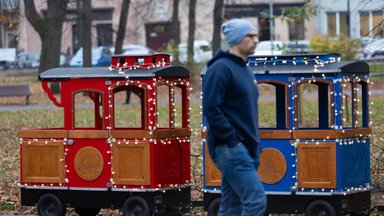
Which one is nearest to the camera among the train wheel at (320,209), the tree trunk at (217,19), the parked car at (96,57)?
the train wheel at (320,209)

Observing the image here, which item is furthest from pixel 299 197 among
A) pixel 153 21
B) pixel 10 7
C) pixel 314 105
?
pixel 153 21

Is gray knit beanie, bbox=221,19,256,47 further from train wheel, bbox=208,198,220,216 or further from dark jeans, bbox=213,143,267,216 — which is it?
train wheel, bbox=208,198,220,216

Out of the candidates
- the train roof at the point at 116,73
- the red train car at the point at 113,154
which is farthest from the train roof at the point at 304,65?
the red train car at the point at 113,154

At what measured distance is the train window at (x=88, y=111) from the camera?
1309 centimetres

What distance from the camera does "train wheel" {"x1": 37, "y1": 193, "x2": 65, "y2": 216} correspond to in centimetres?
1248

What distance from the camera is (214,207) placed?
38.4 feet

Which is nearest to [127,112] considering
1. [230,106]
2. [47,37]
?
[47,37]

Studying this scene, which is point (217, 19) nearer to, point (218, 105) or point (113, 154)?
point (113, 154)

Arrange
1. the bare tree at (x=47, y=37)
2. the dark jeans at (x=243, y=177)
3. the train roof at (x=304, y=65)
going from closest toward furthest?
the dark jeans at (x=243, y=177)
the train roof at (x=304, y=65)
the bare tree at (x=47, y=37)

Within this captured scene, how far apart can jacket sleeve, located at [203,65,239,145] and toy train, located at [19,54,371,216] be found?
2907 mm

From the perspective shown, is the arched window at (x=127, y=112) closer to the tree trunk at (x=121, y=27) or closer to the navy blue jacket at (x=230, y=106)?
the tree trunk at (x=121, y=27)

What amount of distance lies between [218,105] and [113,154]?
12.3 feet

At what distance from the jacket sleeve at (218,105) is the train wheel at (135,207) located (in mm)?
3402

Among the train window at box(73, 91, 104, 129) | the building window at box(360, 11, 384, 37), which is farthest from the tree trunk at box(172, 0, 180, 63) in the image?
the building window at box(360, 11, 384, 37)
